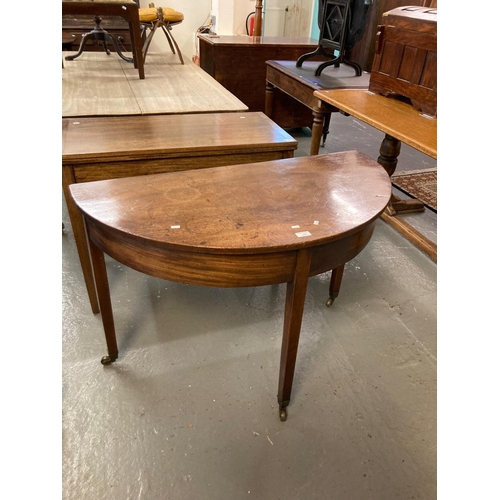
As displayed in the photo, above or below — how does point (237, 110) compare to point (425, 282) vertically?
above

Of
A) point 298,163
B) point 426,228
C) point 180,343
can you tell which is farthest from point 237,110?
Result: point 426,228

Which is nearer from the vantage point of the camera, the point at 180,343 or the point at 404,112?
the point at 180,343

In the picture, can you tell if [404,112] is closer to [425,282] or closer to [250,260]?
[425,282]

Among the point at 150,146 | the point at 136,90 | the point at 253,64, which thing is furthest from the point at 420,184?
the point at 150,146

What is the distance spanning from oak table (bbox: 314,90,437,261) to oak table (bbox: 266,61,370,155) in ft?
0.32

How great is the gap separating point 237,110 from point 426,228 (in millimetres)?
→ 1344

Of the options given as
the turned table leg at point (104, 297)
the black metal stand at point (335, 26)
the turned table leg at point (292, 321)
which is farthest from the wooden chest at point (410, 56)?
the turned table leg at point (104, 297)

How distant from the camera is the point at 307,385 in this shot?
137cm

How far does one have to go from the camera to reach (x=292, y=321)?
3.46ft

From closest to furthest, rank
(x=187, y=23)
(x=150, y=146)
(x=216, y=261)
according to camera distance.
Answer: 1. (x=216, y=261)
2. (x=150, y=146)
3. (x=187, y=23)

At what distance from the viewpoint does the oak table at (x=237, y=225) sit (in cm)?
89

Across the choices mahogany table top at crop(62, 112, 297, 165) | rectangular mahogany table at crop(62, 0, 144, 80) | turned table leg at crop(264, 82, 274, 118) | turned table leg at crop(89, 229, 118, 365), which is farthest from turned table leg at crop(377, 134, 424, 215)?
turned table leg at crop(89, 229, 118, 365)

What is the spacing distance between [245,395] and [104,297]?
1.82 feet

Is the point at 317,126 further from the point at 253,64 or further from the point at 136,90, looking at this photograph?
the point at 253,64
